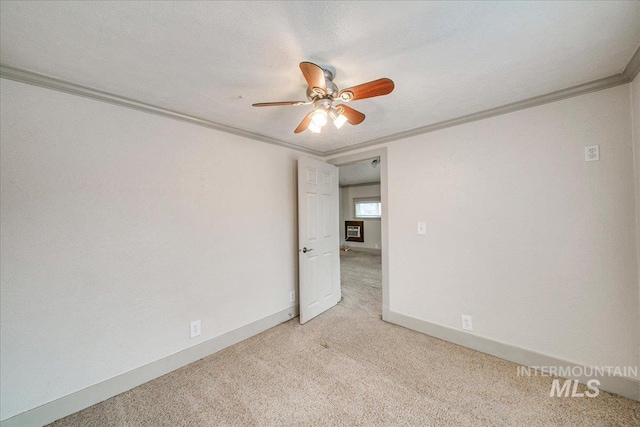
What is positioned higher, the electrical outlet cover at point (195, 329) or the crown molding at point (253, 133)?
the crown molding at point (253, 133)

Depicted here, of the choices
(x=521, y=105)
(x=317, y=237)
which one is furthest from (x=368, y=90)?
(x=317, y=237)

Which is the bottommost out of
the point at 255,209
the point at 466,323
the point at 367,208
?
the point at 466,323

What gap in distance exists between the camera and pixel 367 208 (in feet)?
25.2

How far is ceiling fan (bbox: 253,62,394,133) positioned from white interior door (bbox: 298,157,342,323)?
1182 millimetres

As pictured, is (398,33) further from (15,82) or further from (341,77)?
(15,82)

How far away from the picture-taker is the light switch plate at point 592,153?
168cm

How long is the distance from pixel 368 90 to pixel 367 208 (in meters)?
6.45

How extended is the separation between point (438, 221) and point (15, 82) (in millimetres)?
3383

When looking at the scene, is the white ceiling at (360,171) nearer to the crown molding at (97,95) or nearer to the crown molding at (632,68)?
the crown molding at (97,95)

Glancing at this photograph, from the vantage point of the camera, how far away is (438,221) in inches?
95.6

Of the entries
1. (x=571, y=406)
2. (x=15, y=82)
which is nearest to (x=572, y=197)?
(x=571, y=406)

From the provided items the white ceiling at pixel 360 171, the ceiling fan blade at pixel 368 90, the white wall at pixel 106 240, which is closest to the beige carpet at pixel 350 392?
the white wall at pixel 106 240

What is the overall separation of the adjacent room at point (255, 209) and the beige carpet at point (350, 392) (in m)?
0.02

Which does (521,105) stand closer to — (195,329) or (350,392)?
(350,392)
